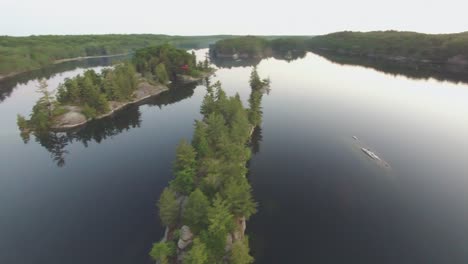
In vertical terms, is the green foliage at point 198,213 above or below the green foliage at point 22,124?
above

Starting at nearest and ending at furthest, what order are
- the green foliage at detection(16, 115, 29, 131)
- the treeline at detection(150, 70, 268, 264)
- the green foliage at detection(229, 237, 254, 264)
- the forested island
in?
1. the green foliage at detection(229, 237, 254, 264)
2. the treeline at detection(150, 70, 268, 264)
3. the green foliage at detection(16, 115, 29, 131)
4. the forested island

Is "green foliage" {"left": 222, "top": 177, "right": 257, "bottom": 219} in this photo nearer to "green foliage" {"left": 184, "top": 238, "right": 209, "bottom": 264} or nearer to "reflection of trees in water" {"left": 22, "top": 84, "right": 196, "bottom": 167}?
"green foliage" {"left": 184, "top": 238, "right": 209, "bottom": 264}

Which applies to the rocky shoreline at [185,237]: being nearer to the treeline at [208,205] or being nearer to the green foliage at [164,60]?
the treeline at [208,205]

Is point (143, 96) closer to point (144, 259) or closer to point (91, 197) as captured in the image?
point (91, 197)

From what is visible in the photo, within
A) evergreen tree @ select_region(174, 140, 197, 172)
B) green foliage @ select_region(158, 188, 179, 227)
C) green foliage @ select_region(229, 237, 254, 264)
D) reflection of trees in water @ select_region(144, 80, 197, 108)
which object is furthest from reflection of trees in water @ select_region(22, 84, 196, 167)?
green foliage @ select_region(229, 237, 254, 264)

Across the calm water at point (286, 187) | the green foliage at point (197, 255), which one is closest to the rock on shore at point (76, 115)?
the calm water at point (286, 187)

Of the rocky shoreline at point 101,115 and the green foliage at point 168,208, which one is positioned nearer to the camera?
the green foliage at point 168,208
